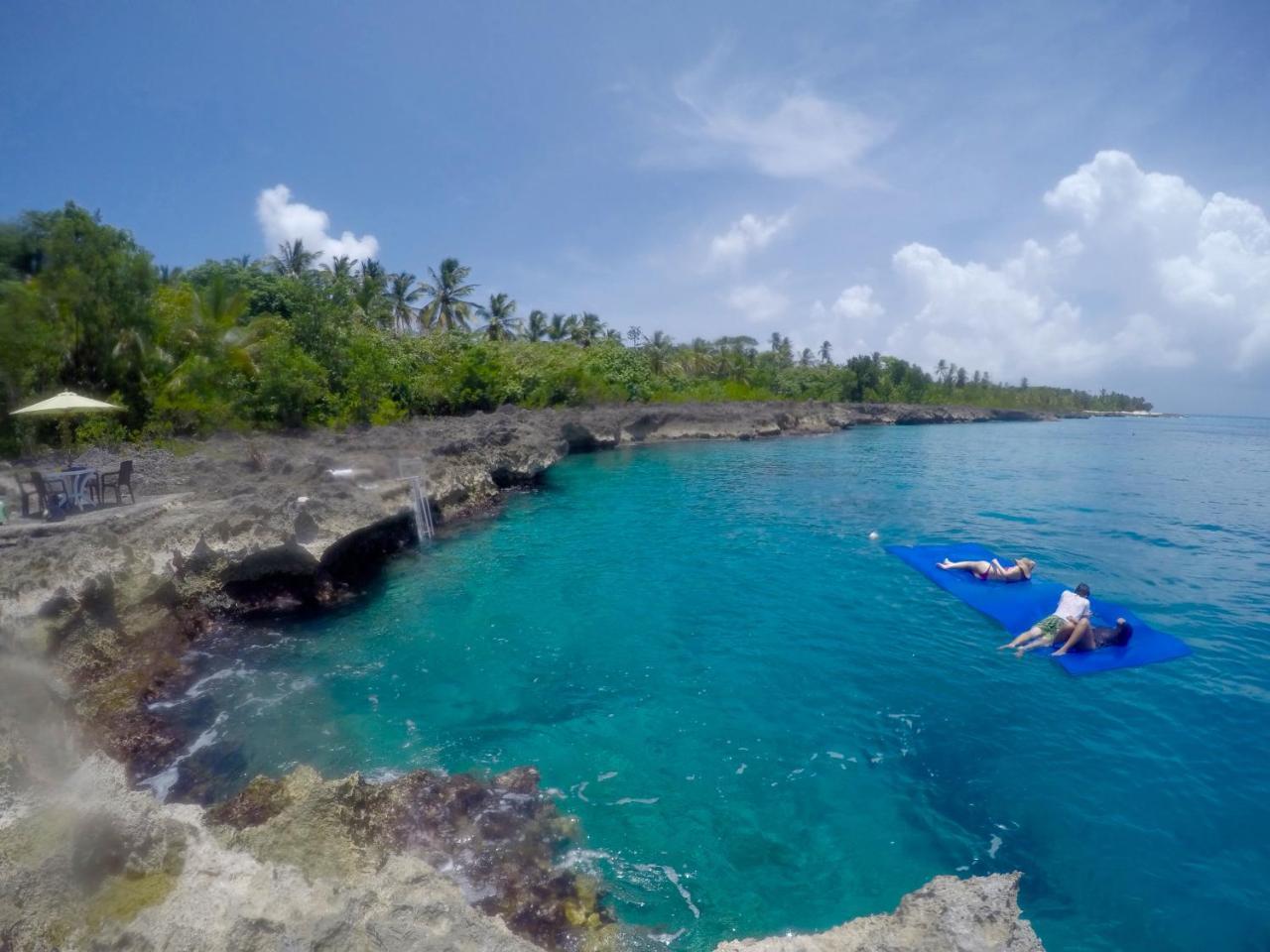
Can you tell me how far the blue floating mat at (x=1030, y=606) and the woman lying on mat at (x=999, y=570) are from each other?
14 centimetres

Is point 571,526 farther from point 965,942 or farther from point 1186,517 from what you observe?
point 1186,517

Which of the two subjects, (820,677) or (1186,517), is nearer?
(820,677)

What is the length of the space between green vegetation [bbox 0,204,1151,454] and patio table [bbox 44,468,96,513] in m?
7.51

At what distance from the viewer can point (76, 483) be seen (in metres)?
11.3

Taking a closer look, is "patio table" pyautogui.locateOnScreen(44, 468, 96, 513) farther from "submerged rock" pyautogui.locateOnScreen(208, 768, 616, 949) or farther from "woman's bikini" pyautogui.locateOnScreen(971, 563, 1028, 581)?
"woman's bikini" pyautogui.locateOnScreen(971, 563, 1028, 581)

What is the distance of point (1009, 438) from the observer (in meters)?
57.3

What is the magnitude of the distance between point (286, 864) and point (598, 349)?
156ft

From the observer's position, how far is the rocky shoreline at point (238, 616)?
4973mm

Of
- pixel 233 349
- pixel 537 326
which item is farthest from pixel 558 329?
pixel 233 349

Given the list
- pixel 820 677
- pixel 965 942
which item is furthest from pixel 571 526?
pixel 965 942

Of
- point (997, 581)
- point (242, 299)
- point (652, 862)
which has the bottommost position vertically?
point (652, 862)

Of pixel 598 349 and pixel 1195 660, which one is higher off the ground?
pixel 598 349

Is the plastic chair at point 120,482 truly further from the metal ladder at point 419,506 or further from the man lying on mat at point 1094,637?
the man lying on mat at point 1094,637

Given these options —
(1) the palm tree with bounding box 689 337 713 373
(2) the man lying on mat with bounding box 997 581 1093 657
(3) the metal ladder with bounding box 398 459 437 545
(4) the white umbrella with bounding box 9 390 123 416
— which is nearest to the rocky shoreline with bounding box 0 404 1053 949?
(3) the metal ladder with bounding box 398 459 437 545
